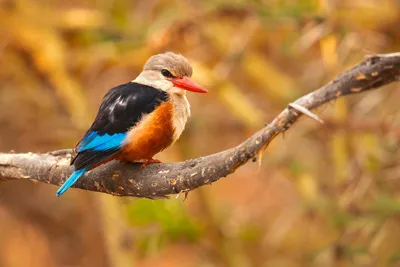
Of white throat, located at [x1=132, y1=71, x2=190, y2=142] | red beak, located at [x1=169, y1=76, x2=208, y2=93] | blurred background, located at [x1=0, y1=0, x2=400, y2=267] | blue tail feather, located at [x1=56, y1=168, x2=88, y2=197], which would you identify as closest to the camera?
blue tail feather, located at [x1=56, y1=168, x2=88, y2=197]

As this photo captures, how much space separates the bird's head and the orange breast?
0.58 ft

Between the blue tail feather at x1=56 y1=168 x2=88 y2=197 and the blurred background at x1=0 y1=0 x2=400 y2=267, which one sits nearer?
the blue tail feather at x1=56 y1=168 x2=88 y2=197

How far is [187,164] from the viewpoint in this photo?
1.70 metres

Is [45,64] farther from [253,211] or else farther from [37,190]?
[253,211]

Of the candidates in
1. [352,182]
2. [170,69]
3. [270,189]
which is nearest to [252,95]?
[270,189]

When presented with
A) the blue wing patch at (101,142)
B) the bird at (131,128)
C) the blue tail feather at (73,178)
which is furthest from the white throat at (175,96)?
the blue tail feather at (73,178)

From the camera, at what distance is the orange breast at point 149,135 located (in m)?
1.97

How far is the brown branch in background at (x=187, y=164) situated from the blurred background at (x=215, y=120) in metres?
1.37

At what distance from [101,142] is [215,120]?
2552mm

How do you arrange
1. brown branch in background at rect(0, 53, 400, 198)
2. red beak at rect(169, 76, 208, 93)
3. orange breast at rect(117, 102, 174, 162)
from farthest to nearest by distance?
1. red beak at rect(169, 76, 208, 93)
2. orange breast at rect(117, 102, 174, 162)
3. brown branch in background at rect(0, 53, 400, 198)

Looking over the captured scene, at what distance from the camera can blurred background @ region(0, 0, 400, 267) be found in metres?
3.46

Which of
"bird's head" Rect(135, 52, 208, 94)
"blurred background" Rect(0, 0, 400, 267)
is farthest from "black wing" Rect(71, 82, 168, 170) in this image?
"blurred background" Rect(0, 0, 400, 267)

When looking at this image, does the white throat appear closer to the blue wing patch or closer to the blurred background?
the blue wing patch

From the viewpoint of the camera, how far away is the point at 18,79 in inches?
169
